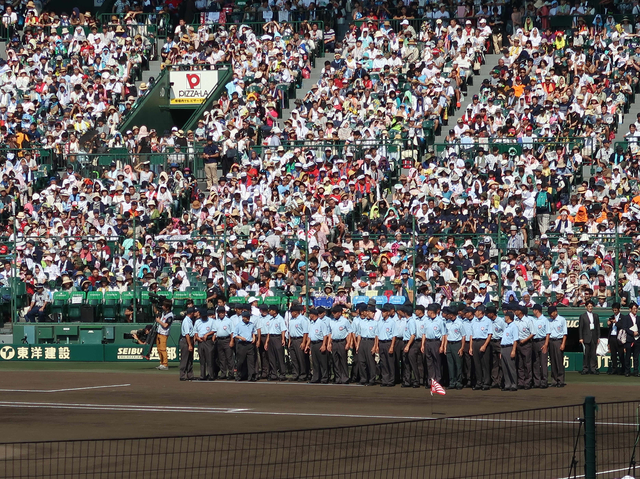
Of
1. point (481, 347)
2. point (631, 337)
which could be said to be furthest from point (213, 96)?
point (481, 347)

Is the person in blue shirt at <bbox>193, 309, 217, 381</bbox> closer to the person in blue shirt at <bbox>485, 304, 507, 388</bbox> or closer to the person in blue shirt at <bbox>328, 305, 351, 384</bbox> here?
the person in blue shirt at <bbox>328, 305, 351, 384</bbox>

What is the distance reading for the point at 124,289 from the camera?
29.3 m

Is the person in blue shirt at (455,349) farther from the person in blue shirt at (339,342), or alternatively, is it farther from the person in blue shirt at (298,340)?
the person in blue shirt at (298,340)

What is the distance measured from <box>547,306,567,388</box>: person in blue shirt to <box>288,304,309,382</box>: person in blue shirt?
4.65 metres

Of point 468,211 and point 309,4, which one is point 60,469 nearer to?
point 468,211

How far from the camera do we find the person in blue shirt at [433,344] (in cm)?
2248

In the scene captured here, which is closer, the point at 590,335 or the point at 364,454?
the point at 364,454

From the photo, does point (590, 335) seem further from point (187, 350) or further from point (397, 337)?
point (187, 350)

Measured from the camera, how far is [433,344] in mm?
22500

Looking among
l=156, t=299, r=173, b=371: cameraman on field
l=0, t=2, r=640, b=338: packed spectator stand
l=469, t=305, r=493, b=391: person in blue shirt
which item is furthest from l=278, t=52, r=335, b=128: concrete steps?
l=469, t=305, r=493, b=391: person in blue shirt

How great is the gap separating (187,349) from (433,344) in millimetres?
4933

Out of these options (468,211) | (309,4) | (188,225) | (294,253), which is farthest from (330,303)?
(309,4)

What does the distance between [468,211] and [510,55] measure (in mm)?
7840

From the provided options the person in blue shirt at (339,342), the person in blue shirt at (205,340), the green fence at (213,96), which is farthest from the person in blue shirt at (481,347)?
the green fence at (213,96)
